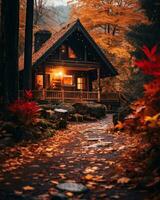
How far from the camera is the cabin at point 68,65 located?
2904cm

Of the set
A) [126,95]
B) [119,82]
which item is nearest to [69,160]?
[126,95]

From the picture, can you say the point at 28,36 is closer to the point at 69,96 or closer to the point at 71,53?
the point at 69,96

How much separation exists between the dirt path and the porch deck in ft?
56.0

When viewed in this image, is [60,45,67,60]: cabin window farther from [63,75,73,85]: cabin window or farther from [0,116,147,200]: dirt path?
[0,116,147,200]: dirt path

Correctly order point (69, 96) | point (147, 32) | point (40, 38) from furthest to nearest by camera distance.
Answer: point (40, 38) → point (69, 96) → point (147, 32)

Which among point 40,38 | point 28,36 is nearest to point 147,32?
point 28,36

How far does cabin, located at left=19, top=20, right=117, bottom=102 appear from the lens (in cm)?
2904

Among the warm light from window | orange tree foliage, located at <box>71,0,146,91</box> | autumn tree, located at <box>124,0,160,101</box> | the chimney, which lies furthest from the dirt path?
the chimney

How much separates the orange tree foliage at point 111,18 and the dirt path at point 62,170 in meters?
22.6

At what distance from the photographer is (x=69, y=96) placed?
1172 inches

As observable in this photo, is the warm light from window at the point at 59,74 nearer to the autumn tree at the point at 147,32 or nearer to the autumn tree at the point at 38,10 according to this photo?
the autumn tree at the point at 38,10

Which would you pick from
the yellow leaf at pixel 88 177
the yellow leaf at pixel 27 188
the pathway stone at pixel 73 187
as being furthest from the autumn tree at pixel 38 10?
the pathway stone at pixel 73 187

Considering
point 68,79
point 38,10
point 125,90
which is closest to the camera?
point 125,90

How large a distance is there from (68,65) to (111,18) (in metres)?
6.25
